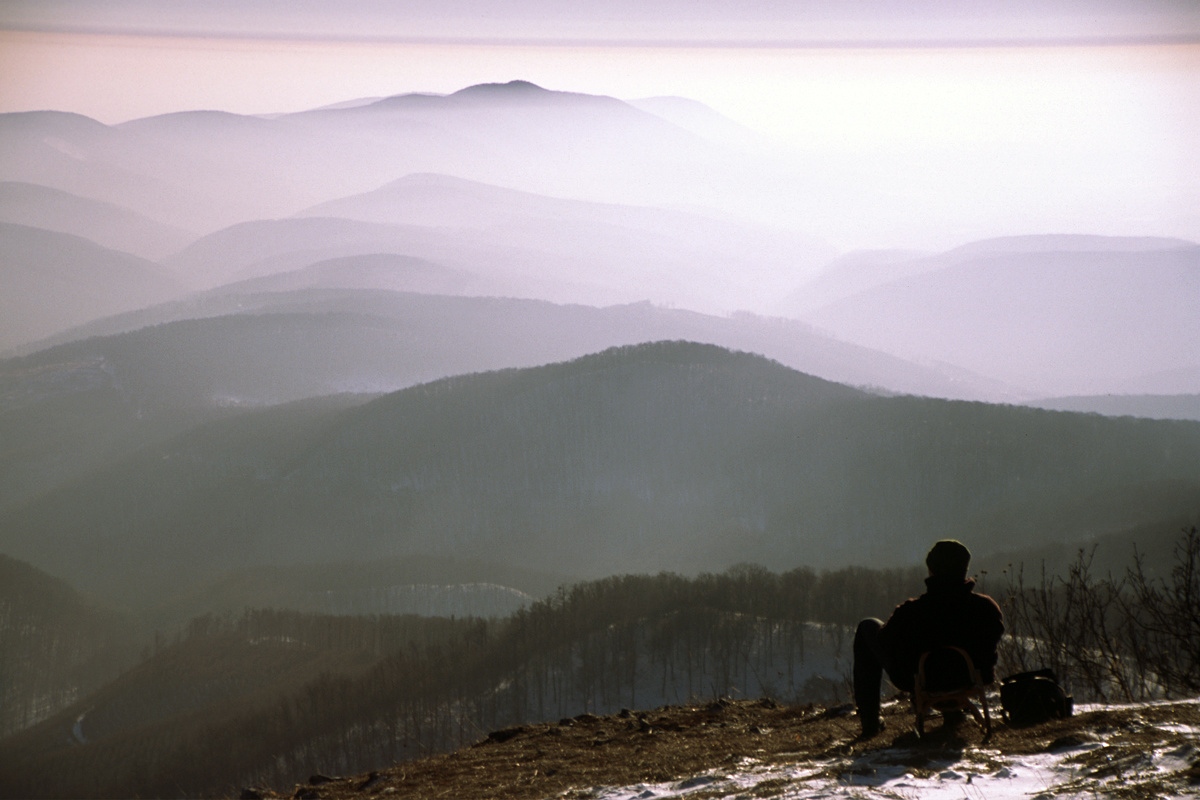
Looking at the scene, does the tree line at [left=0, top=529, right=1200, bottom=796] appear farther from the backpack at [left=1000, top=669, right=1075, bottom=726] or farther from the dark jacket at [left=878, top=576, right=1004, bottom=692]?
the dark jacket at [left=878, top=576, right=1004, bottom=692]

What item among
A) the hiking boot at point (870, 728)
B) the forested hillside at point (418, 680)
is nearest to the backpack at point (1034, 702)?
the hiking boot at point (870, 728)

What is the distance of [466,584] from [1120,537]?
98057 millimetres

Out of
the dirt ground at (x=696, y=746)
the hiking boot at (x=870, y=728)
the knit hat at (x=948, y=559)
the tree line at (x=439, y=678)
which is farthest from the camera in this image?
the tree line at (x=439, y=678)

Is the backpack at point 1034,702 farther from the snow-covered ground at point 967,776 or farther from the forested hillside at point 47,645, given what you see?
the forested hillside at point 47,645

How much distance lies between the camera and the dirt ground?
1084cm

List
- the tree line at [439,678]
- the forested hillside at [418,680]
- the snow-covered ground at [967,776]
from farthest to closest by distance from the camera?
1. the forested hillside at [418,680]
2. the tree line at [439,678]
3. the snow-covered ground at [967,776]

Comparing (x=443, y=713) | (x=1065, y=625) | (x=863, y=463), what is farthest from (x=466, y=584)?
(x=1065, y=625)

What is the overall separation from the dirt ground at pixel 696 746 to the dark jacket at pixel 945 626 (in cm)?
88

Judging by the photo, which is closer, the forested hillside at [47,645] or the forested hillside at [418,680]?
the forested hillside at [418,680]

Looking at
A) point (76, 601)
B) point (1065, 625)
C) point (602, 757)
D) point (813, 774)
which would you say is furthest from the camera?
point (76, 601)

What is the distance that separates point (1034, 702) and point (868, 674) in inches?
77.9

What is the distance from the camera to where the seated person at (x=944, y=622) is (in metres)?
11.2

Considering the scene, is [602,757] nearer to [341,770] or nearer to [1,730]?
[341,770]

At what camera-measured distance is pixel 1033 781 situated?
9602 millimetres
